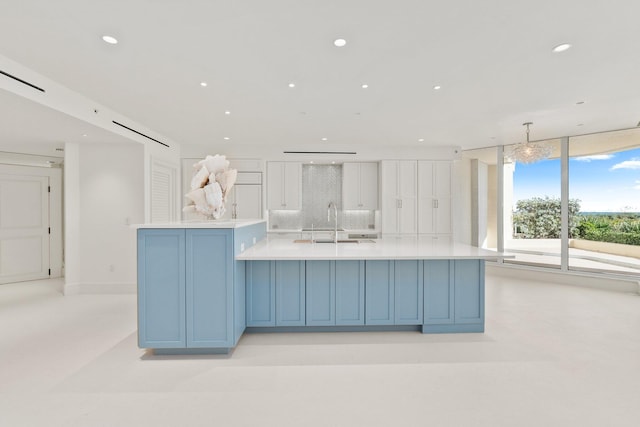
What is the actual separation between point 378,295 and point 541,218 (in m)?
4.66

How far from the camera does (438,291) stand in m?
3.18

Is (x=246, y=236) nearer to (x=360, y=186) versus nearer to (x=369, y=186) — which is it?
(x=360, y=186)

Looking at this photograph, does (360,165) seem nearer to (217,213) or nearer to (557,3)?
(217,213)

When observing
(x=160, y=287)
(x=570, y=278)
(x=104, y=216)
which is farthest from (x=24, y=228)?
(x=570, y=278)

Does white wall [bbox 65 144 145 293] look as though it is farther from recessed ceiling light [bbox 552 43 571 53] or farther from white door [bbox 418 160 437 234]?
recessed ceiling light [bbox 552 43 571 53]

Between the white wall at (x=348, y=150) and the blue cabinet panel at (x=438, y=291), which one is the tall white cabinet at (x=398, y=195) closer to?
the white wall at (x=348, y=150)

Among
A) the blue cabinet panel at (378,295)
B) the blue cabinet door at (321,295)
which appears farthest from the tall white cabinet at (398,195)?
the blue cabinet door at (321,295)

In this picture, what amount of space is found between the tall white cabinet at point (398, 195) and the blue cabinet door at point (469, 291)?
3.02m

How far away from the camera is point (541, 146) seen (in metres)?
4.07

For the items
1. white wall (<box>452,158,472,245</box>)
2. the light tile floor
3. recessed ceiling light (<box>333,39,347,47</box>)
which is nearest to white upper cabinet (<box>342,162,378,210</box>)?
white wall (<box>452,158,472,245</box>)

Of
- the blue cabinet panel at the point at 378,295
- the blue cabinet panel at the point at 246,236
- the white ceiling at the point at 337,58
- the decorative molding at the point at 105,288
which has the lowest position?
the decorative molding at the point at 105,288

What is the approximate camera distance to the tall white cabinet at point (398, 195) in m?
6.18

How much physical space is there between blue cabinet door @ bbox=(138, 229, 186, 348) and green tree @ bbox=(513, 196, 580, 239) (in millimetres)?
6304

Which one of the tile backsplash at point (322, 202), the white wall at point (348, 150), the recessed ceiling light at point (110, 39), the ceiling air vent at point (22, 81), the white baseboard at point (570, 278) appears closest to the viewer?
the recessed ceiling light at point (110, 39)
